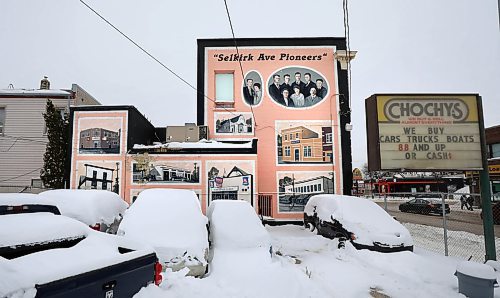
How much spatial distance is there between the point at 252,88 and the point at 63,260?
17481 mm

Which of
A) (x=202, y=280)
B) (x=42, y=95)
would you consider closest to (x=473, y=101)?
(x=202, y=280)

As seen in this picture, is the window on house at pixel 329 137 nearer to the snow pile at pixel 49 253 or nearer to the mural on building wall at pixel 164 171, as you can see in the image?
the mural on building wall at pixel 164 171

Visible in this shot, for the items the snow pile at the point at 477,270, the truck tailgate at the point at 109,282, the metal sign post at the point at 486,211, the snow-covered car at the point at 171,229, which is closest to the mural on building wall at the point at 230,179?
the snow-covered car at the point at 171,229

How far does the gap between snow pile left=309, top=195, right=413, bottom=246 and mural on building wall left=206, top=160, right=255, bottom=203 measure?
5835 millimetres

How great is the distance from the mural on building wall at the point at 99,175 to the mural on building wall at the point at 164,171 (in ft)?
3.27

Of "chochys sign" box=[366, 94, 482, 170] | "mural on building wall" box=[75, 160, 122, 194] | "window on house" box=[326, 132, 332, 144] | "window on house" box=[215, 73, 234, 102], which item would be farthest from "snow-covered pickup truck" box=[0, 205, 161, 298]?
"window on house" box=[326, 132, 332, 144]

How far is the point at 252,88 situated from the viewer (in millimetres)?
19500

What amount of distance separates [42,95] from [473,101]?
79.6 feet

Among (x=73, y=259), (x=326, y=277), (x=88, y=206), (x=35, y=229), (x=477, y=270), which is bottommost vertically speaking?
(x=326, y=277)

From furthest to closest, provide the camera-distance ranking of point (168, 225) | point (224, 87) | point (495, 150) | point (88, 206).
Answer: point (495, 150) → point (224, 87) → point (88, 206) → point (168, 225)

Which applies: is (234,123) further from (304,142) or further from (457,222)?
(457,222)

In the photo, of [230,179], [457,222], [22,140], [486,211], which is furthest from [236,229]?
[22,140]

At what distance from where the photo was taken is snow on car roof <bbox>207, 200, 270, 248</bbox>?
7.25 metres

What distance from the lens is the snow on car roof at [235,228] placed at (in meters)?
7.25
